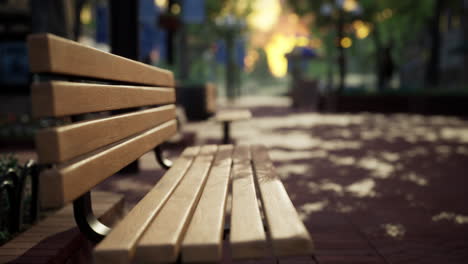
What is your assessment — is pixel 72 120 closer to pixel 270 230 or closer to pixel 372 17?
pixel 270 230

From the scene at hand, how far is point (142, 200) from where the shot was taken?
178cm

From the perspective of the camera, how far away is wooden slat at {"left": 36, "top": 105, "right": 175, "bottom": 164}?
51.5 inches

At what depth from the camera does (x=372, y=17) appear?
77.3ft

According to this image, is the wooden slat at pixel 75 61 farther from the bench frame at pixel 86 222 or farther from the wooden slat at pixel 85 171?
the bench frame at pixel 86 222

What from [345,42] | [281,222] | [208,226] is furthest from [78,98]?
[345,42]

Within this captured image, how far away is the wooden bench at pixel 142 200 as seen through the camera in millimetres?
1299

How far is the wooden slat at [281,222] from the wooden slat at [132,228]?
40 centimetres

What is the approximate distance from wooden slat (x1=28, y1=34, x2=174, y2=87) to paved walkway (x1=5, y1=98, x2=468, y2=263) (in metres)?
1.50

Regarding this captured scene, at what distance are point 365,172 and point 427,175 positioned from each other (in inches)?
26.4

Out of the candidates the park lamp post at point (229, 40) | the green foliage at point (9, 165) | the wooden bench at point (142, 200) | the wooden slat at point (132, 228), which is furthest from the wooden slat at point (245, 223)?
the park lamp post at point (229, 40)

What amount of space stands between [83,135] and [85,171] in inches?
4.8

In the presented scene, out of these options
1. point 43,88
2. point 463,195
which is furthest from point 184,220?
point 463,195

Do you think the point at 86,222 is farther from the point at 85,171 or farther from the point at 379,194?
the point at 379,194

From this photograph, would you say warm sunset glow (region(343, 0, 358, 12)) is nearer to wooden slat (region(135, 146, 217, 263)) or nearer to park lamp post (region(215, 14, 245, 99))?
park lamp post (region(215, 14, 245, 99))
